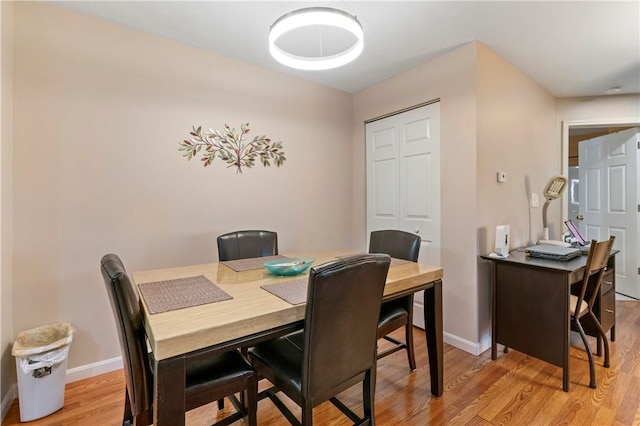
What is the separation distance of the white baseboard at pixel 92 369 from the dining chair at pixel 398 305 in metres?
1.82

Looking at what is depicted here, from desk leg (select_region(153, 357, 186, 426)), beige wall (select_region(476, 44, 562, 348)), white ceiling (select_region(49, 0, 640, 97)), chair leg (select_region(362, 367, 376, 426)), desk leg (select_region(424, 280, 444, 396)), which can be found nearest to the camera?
desk leg (select_region(153, 357, 186, 426))

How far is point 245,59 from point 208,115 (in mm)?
604

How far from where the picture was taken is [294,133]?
296cm

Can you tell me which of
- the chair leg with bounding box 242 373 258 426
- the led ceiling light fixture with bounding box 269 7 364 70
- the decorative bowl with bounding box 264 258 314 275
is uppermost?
the led ceiling light fixture with bounding box 269 7 364 70

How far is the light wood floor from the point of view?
1.61m

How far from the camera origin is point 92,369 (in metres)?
2.02

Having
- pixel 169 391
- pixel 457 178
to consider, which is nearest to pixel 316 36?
pixel 457 178

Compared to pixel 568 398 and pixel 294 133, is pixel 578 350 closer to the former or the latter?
pixel 568 398

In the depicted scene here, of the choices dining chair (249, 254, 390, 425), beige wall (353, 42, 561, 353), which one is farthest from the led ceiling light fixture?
dining chair (249, 254, 390, 425)

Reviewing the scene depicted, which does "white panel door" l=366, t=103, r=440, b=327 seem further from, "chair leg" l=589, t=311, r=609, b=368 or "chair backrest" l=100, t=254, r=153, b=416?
"chair backrest" l=100, t=254, r=153, b=416

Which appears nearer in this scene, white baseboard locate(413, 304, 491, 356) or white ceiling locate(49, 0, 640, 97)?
white ceiling locate(49, 0, 640, 97)

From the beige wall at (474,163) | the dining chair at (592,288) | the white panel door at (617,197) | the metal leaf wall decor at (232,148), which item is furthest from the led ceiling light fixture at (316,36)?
the white panel door at (617,197)

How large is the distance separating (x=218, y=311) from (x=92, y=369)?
1619 millimetres

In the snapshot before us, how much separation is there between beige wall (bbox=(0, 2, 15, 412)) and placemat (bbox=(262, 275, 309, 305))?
60.1 inches
